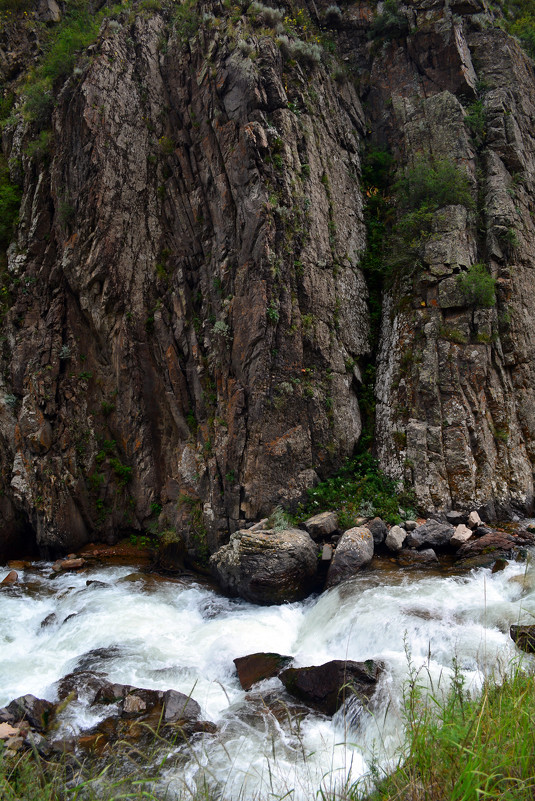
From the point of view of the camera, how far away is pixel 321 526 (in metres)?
9.84

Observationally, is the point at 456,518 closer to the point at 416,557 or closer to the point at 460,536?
the point at 460,536

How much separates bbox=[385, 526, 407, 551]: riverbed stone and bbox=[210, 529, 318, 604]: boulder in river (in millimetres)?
1565

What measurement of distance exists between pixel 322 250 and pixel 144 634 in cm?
1038

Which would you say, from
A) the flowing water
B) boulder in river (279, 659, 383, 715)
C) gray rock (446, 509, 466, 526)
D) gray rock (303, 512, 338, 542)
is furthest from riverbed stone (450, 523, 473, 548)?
boulder in river (279, 659, 383, 715)

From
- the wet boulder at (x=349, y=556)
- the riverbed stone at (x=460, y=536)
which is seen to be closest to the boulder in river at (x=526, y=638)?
the wet boulder at (x=349, y=556)

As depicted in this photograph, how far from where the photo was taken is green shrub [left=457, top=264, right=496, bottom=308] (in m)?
11.4

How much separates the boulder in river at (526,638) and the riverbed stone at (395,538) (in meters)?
3.84

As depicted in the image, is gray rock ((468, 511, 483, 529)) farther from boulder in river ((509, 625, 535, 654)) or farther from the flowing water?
boulder in river ((509, 625, 535, 654))

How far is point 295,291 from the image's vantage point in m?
11.7

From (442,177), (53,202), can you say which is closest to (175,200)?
(53,202)

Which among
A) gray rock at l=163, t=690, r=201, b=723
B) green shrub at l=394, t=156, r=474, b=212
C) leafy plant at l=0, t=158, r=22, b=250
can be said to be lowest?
gray rock at l=163, t=690, r=201, b=723

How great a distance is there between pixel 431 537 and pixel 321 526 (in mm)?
2288

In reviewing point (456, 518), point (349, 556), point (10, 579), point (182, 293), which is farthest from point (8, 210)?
point (456, 518)

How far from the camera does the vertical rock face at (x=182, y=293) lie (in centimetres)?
1132
